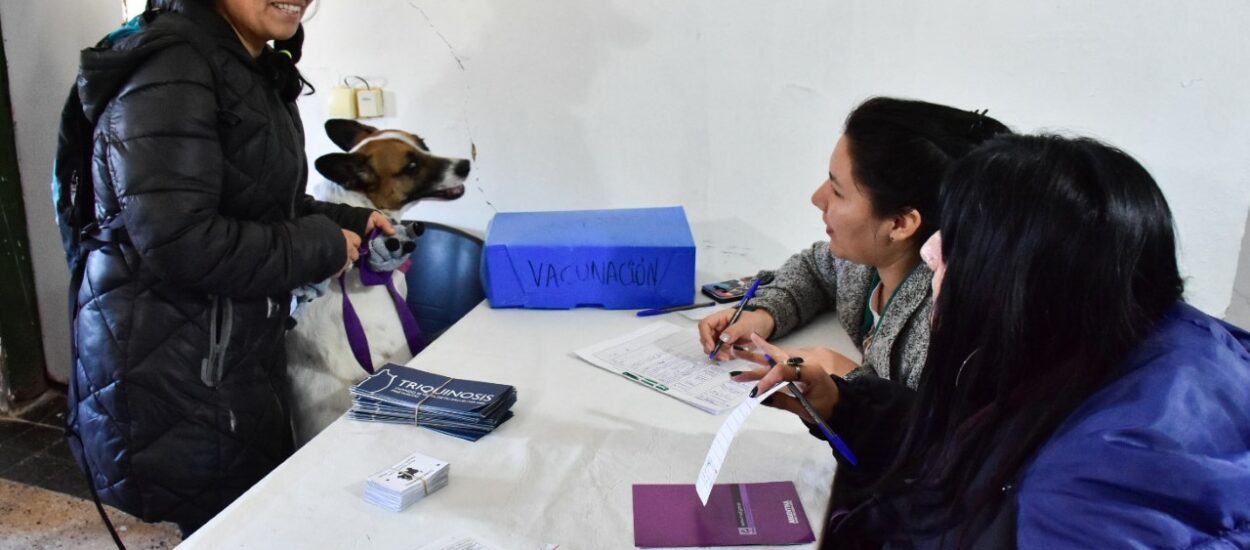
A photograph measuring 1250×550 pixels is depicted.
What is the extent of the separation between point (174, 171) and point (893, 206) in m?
1.05

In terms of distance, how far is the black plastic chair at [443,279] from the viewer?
75.1 inches

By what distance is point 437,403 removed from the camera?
109 cm

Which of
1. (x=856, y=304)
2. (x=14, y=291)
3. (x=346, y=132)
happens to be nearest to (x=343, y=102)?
(x=346, y=132)

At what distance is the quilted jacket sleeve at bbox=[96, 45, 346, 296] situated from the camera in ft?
3.51

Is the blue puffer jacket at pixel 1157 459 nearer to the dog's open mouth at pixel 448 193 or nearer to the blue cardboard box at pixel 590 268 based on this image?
the blue cardboard box at pixel 590 268

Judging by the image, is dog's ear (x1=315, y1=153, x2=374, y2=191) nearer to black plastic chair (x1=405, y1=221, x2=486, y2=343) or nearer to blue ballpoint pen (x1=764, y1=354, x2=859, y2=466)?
black plastic chair (x1=405, y1=221, x2=486, y2=343)

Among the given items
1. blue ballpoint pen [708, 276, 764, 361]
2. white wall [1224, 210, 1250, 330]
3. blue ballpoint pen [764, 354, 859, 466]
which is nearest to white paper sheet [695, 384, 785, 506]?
blue ballpoint pen [764, 354, 859, 466]

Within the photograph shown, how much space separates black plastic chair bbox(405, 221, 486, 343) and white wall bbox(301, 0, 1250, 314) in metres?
0.35

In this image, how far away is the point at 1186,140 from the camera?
1.70 metres

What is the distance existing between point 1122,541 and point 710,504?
454 mm

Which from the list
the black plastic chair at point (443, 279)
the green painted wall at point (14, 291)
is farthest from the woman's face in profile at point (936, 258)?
the green painted wall at point (14, 291)

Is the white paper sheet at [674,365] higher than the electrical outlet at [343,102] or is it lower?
lower

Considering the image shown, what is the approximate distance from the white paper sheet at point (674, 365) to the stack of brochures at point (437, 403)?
239 millimetres

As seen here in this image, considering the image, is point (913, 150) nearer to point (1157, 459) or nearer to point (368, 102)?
point (1157, 459)
